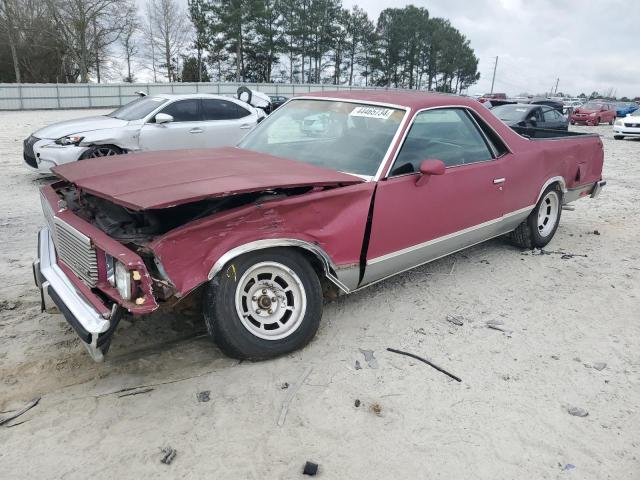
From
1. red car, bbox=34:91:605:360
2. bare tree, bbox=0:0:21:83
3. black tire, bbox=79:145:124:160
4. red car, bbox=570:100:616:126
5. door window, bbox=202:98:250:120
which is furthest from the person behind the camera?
bare tree, bbox=0:0:21:83

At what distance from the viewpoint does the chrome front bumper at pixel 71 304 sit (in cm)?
247

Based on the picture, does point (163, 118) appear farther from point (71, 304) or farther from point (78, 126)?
point (71, 304)

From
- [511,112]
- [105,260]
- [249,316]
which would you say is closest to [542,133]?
[249,316]

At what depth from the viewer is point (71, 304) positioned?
268cm

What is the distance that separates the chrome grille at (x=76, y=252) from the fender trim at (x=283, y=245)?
0.67 metres

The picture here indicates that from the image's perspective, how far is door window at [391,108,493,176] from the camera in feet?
11.9

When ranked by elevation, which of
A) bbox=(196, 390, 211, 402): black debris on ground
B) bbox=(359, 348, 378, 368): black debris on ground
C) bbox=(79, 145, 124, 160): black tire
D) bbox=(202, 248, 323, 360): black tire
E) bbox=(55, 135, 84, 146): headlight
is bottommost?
bbox=(196, 390, 211, 402): black debris on ground

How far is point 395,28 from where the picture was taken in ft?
191

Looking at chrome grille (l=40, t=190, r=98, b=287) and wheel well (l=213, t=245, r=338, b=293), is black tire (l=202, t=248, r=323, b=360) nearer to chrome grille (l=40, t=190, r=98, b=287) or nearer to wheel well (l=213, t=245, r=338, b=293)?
wheel well (l=213, t=245, r=338, b=293)

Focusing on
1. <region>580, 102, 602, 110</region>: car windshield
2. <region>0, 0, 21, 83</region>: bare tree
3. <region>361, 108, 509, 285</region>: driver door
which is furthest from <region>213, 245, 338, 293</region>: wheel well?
<region>0, 0, 21, 83</region>: bare tree

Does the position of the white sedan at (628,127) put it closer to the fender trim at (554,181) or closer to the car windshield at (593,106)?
the car windshield at (593,106)

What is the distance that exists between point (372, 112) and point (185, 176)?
1623 mm

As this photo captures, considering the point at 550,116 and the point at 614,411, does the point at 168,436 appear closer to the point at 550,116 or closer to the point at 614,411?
the point at 614,411

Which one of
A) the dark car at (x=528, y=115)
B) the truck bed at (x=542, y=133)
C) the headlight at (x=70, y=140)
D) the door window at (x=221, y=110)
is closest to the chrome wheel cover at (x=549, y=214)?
the truck bed at (x=542, y=133)
